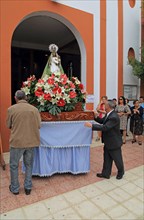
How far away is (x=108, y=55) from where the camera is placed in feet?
24.8

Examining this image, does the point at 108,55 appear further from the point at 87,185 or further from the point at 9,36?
the point at 87,185

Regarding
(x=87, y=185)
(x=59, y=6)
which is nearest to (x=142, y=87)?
(x=59, y=6)

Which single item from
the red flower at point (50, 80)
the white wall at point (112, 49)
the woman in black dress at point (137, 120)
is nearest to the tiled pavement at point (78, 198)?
the red flower at point (50, 80)

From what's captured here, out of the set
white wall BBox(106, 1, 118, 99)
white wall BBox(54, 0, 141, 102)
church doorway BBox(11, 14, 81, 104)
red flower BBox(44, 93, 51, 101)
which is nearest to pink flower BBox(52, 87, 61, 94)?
red flower BBox(44, 93, 51, 101)

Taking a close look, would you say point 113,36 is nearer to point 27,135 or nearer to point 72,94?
point 72,94

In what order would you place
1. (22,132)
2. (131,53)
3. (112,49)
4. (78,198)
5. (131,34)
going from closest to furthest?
1. (22,132)
2. (78,198)
3. (112,49)
4. (131,34)
5. (131,53)

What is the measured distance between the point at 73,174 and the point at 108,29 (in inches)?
Answer: 227

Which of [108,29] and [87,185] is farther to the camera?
[108,29]

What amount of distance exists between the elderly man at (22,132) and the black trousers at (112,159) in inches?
56.8

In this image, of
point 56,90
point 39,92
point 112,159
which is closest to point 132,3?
point 56,90

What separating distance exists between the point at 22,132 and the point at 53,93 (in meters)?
0.94

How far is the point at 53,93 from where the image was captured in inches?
140

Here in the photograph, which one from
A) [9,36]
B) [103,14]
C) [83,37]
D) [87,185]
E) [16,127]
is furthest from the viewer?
[103,14]

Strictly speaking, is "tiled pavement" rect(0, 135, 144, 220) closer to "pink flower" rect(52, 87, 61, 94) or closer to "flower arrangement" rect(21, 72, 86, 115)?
"flower arrangement" rect(21, 72, 86, 115)
